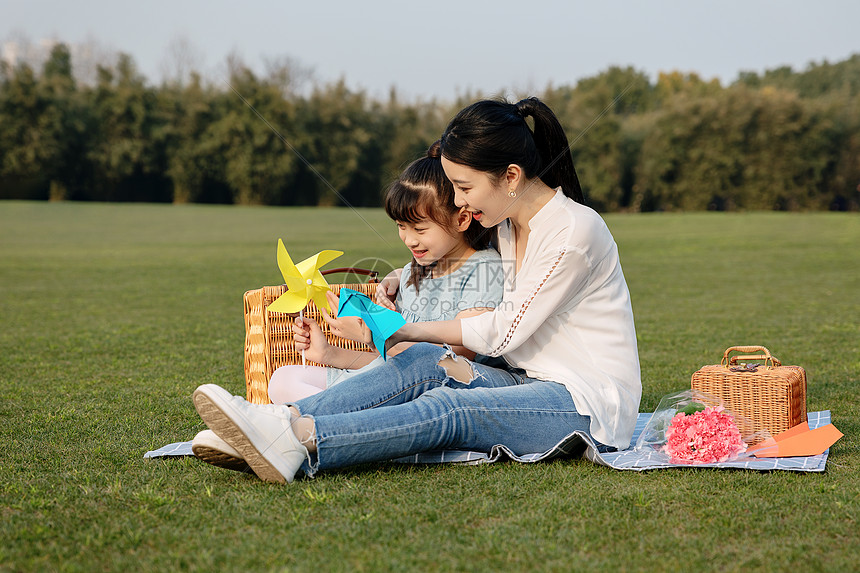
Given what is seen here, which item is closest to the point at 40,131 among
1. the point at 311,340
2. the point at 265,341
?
the point at 265,341

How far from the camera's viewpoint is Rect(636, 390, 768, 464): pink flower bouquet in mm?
2938

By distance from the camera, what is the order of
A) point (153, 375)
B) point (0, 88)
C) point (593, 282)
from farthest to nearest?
1. point (0, 88)
2. point (153, 375)
3. point (593, 282)

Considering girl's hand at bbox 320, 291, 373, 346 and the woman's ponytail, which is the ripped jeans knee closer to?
girl's hand at bbox 320, 291, 373, 346

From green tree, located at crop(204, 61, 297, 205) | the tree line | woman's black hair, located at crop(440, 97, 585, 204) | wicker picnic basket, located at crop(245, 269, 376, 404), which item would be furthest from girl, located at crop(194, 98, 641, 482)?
green tree, located at crop(204, 61, 297, 205)

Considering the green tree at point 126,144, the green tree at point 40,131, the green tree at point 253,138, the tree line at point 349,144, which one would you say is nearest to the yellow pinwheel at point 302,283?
the tree line at point 349,144

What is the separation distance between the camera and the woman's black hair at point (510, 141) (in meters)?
2.97

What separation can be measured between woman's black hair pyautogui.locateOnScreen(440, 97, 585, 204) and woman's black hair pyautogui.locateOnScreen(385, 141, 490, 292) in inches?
13.3

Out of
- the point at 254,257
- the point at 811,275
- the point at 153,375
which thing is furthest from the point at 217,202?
the point at 153,375

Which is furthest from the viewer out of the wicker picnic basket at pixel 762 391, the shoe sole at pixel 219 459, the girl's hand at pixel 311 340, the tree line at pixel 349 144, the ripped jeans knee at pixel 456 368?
the tree line at pixel 349 144

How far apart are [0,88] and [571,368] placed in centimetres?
3856

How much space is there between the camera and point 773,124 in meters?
37.7

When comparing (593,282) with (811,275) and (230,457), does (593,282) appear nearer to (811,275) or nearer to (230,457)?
(230,457)

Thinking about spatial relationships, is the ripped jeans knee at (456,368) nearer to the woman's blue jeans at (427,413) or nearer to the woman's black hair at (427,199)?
the woman's blue jeans at (427,413)

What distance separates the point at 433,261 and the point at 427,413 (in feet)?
3.20
